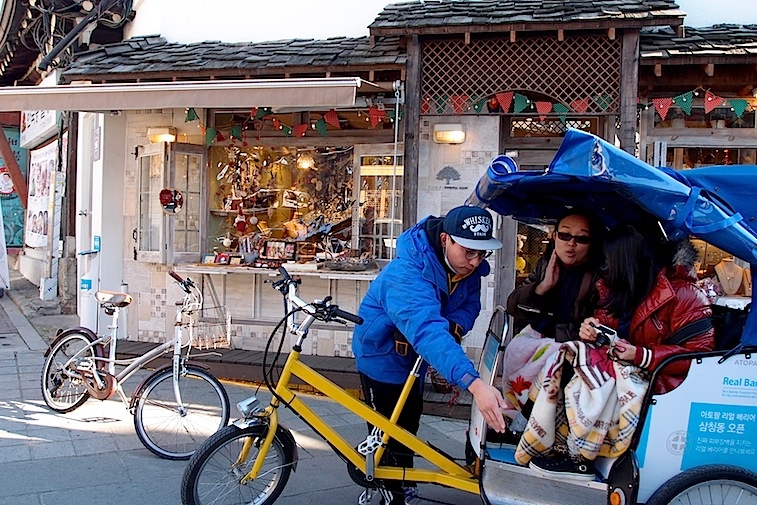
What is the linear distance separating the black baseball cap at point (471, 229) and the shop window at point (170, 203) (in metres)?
5.35

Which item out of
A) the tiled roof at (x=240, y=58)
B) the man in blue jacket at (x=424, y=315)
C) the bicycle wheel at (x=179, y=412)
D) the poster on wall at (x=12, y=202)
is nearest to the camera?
the man in blue jacket at (x=424, y=315)

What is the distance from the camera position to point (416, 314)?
10.8ft

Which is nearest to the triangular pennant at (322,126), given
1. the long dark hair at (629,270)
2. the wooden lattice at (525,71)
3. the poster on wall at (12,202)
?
the wooden lattice at (525,71)

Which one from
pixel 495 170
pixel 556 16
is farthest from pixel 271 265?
pixel 495 170

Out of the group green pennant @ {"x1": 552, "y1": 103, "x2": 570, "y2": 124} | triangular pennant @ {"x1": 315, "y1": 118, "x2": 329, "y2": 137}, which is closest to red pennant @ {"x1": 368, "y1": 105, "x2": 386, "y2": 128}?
triangular pennant @ {"x1": 315, "y1": 118, "x2": 329, "y2": 137}

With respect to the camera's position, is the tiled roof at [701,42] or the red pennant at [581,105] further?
the red pennant at [581,105]

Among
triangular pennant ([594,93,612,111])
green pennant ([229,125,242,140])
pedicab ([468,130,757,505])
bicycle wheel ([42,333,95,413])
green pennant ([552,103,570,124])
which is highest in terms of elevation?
triangular pennant ([594,93,612,111])

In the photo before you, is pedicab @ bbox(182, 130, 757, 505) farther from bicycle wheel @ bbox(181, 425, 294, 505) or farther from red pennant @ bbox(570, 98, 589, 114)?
red pennant @ bbox(570, 98, 589, 114)

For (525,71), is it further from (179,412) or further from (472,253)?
(179,412)

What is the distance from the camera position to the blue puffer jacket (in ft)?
10.4

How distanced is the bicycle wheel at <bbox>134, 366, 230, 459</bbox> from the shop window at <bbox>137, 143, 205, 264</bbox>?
3.18 meters

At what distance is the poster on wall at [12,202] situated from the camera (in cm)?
1856

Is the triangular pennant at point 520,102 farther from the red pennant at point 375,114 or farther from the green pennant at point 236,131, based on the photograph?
the green pennant at point 236,131

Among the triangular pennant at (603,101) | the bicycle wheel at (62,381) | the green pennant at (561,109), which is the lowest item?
the bicycle wheel at (62,381)
